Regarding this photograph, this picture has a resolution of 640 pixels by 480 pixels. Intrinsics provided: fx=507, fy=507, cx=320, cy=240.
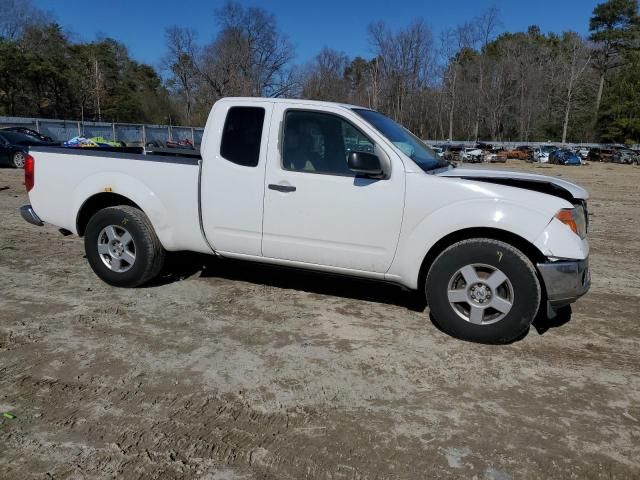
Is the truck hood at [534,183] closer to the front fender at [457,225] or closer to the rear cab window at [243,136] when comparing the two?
the front fender at [457,225]

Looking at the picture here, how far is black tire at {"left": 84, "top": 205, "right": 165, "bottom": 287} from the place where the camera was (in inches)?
193

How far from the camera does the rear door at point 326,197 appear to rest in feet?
13.6

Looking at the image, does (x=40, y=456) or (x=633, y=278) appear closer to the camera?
(x=40, y=456)

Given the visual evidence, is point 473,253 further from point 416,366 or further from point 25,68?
point 25,68

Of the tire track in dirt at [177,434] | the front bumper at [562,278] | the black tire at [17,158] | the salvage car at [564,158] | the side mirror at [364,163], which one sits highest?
the salvage car at [564,158]

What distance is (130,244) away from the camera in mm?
5047

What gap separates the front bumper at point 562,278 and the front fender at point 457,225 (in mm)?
250

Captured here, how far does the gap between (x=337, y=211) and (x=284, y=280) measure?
5.26 feet

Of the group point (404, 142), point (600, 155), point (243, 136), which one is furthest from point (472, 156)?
point (243, 136)

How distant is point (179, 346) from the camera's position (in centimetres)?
388

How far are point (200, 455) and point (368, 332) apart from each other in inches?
75.9

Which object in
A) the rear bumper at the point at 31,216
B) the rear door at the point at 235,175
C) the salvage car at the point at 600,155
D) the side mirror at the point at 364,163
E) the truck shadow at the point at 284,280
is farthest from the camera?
the salvage car at the point at 600,155

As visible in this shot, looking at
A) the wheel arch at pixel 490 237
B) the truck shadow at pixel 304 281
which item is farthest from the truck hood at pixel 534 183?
the truck shadow at pixel 304 281

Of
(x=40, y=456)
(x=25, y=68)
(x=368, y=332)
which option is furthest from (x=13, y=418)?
(x=25, y=68)
